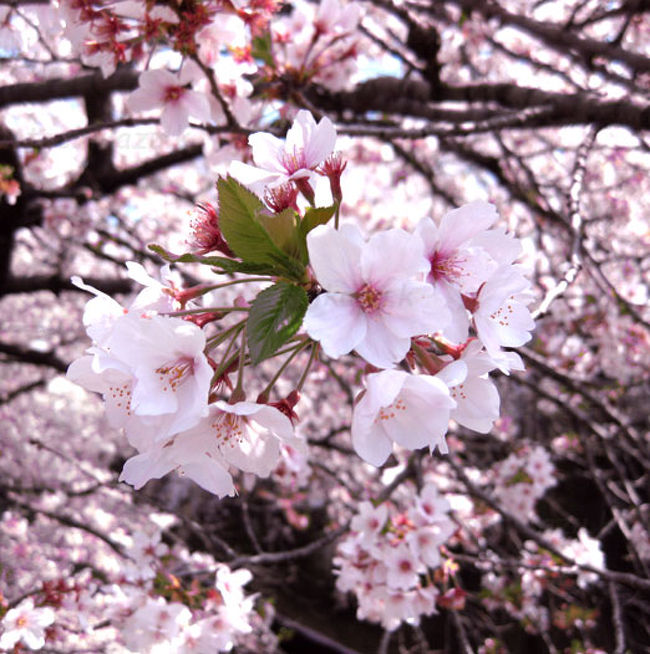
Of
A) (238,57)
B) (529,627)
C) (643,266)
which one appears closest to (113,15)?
(238,57)

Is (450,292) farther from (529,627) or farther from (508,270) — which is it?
(529,627)

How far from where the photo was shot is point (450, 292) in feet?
2.82

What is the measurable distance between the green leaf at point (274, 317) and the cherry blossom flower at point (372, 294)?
3cm

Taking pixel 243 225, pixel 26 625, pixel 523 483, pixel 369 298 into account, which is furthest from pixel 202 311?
pixel 523 483

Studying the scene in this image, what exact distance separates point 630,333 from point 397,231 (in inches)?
171

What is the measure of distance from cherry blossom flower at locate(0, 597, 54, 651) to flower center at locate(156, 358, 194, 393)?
168 centimetres

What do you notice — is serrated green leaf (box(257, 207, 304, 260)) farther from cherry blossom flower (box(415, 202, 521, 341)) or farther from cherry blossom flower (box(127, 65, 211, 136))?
cherry blossom flower (box(127, 65, 211, 136))

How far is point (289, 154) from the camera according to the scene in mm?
964

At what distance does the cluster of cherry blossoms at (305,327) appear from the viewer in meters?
0.75

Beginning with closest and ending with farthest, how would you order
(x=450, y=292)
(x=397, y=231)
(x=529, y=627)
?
1. (x=397, y=231)
2. (x=450, y=292)
3. (x=529, y=627)

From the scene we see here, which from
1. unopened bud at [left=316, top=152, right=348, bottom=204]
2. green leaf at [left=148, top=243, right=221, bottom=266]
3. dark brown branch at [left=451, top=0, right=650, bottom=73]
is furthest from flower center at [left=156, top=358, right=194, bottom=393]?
dark brown branch at [left=451, top=0, right=650, bottom=73]

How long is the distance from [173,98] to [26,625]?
1977 mm

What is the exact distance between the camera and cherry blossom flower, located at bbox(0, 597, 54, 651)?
74.3 inches

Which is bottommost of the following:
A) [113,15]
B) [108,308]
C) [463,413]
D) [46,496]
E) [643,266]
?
[463,413]
